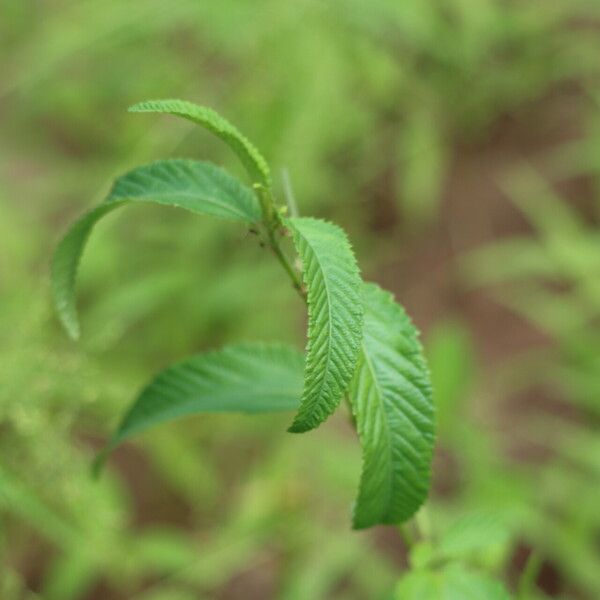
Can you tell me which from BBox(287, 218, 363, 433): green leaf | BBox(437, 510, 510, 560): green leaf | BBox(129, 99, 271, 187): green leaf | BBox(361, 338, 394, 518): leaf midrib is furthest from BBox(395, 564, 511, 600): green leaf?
BBox(129, 99, 271, 187): green leaf

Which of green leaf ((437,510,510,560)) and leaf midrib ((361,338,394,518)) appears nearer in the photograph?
leaf midrib ((361,338,394,518))

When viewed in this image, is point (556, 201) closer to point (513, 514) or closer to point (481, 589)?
point (513, 514)

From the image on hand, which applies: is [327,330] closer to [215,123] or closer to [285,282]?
[215,123]

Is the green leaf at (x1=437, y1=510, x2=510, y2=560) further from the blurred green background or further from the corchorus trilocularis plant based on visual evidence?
the corchorus trilocularis plant

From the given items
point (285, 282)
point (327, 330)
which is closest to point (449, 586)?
point (327, 330)

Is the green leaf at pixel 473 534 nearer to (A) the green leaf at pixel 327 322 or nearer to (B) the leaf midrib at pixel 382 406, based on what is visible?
(B) the leaf midrib at pixel 382 406

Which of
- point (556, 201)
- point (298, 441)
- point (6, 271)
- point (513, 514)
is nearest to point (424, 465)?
point (513, 514)
